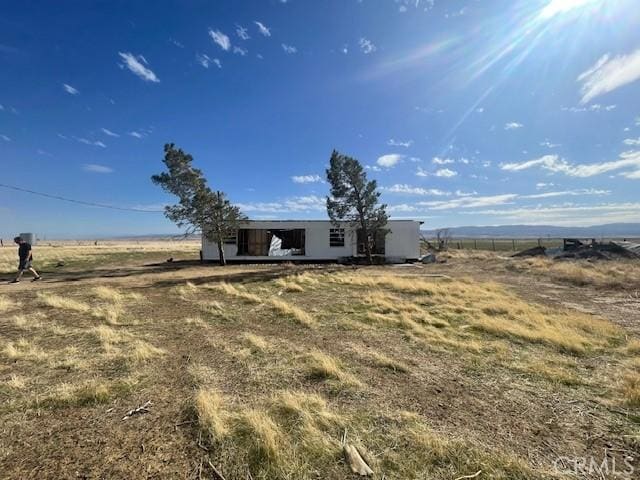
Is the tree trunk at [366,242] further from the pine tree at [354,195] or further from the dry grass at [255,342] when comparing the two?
the dry grass at [255,342]

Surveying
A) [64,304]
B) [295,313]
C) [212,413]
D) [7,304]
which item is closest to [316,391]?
[212,413]

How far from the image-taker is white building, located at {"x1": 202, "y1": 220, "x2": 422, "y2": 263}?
892 inches

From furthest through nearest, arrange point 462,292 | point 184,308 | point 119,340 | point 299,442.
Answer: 1. point 462,292
2. point 184,308
3. point 119,340
4. point 299,442

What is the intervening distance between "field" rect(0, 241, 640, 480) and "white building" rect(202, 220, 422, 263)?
14341 mm

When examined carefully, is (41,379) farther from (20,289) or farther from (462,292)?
(462,292)

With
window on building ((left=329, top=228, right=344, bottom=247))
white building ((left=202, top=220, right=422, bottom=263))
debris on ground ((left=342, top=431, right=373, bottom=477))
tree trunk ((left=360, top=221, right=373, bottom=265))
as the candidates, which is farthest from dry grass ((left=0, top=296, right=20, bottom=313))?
window on building ((left=329, top=228, right=344, bottom=247))

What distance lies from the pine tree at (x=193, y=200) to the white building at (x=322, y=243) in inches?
135

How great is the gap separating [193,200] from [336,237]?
10226mm

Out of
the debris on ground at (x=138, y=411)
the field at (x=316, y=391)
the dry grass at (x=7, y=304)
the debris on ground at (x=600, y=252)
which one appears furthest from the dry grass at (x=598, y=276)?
the dry grass at (x=7, y=304)

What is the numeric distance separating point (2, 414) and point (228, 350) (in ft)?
8.84

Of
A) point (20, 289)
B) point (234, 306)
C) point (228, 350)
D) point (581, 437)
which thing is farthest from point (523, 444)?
point (20, 289)

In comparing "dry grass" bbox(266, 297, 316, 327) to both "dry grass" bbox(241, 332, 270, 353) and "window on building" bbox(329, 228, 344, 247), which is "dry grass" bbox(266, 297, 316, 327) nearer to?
"dry grass" bbox(241, 332, 270, 353)

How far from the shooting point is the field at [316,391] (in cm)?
260

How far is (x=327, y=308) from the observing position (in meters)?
8.72
